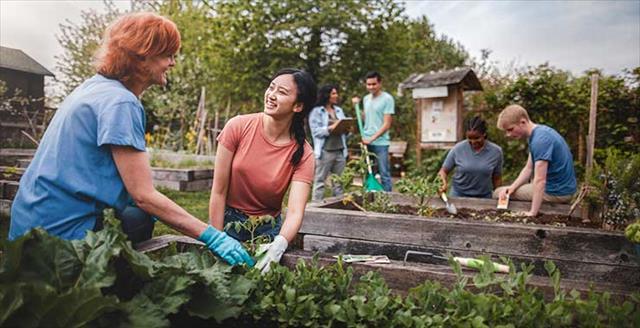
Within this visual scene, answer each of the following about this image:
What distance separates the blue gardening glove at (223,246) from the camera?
5.45ft

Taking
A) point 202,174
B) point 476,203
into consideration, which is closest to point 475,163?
point 476,203

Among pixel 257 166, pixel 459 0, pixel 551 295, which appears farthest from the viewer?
pixel 459 0

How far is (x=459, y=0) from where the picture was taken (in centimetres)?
916

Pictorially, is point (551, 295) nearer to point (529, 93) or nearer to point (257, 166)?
point (257, 166)

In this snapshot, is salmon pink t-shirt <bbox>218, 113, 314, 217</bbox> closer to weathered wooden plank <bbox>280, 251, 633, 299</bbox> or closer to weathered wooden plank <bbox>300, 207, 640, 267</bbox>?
weathered wooden plank <bbox>300, 207, 640, 267</bbox>

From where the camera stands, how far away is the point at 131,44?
5.52 ft

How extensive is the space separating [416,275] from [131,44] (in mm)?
1248

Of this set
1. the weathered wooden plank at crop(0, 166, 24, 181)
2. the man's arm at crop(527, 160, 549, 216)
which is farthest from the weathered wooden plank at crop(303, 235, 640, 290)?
the weathered wooden plank at crop(0, 166, 24, 181)

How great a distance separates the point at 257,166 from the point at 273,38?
9.26m

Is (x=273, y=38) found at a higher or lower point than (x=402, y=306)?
higher

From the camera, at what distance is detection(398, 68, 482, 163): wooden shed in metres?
7.02

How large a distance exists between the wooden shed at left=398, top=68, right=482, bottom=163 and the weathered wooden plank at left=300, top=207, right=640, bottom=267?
14.7ft

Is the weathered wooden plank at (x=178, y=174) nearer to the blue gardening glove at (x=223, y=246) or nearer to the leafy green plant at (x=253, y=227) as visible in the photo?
the leafy green plant at (x=253, y=227)

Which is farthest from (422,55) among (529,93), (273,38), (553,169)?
(553,169)
